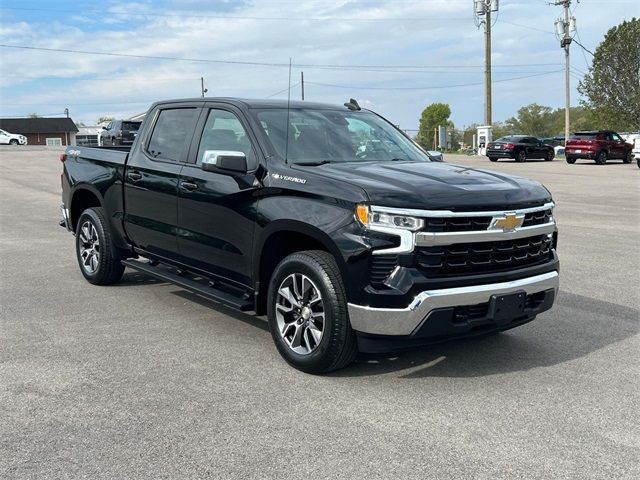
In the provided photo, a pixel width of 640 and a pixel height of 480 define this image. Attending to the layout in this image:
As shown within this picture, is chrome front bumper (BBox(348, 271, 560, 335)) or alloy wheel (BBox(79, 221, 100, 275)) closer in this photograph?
chrome front bumper (BBox(348, 271, 560, 335))

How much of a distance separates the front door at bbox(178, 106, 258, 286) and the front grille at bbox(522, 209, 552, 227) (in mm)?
1928

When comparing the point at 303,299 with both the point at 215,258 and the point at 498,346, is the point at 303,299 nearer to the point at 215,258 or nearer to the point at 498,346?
the point at 215,258

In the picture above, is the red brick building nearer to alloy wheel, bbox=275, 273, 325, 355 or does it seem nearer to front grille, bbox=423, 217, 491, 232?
alloy wheel, bbox=275, 273, 325, 355

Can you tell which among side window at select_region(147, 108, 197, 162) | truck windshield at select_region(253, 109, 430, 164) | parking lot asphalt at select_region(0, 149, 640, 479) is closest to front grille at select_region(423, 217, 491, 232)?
parking lot asphalt at select_region(0, 149, 640, 479)

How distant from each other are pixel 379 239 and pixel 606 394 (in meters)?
1.77

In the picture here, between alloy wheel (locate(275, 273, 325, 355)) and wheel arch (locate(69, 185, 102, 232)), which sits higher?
wheel arch (locate(69, 185, 102, 232))

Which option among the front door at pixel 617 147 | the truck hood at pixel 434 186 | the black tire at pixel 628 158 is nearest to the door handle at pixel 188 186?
the truck hood at pixel 434 186

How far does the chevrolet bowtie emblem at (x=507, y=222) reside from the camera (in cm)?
433

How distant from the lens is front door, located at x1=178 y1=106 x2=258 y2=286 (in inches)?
198

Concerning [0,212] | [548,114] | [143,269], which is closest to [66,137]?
[548,114]

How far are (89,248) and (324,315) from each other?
158 inches

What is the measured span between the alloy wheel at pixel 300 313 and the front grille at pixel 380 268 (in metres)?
0.44

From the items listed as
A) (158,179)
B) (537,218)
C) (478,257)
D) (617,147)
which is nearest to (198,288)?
(158,179)

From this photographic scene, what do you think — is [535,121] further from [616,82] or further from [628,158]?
[628,158]
